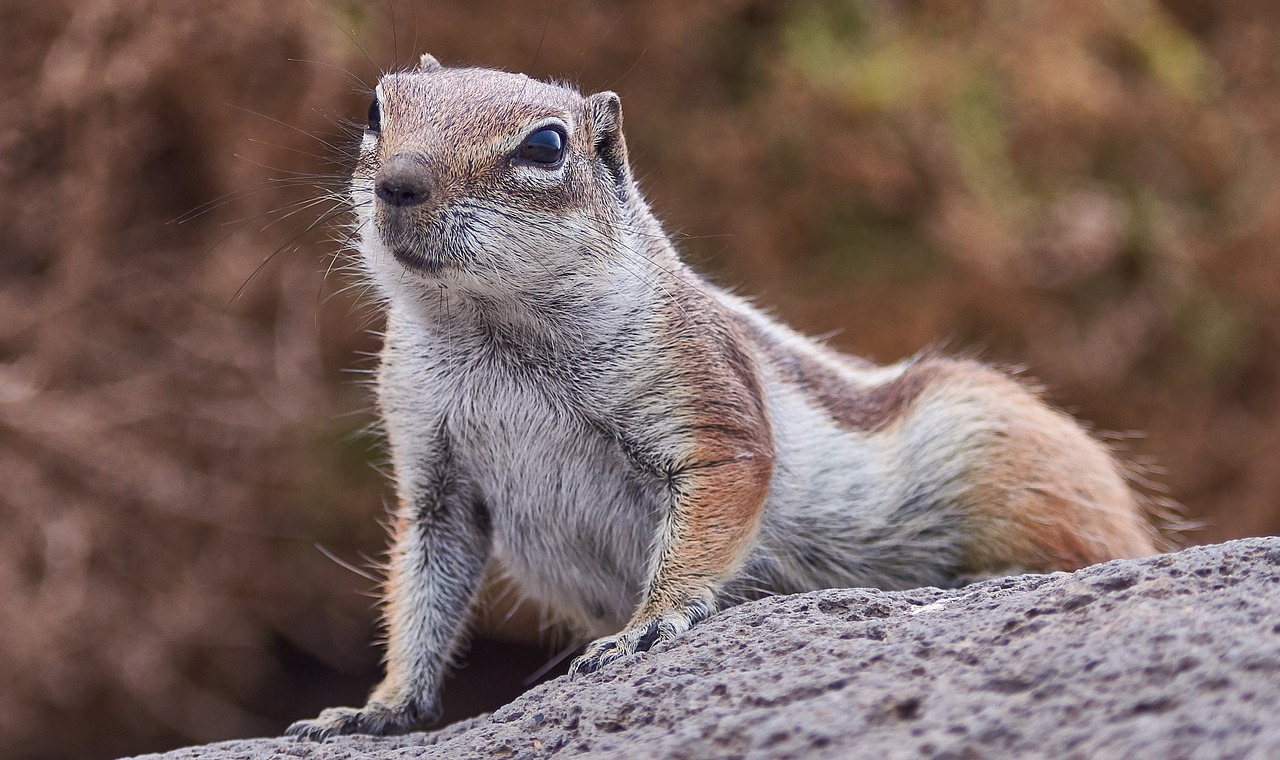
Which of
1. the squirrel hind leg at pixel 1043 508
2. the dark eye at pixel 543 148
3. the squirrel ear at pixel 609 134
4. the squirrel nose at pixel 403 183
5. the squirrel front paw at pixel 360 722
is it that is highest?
the squirrel ear at pixel 609 134

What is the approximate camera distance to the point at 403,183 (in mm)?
3406

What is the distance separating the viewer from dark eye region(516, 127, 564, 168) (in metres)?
3.67

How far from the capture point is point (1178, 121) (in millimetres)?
8281

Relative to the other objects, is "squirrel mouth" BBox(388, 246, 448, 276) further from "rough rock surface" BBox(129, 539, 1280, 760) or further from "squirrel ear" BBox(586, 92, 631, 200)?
"rough rock surface" BBox(129, 539, 1280, 760)

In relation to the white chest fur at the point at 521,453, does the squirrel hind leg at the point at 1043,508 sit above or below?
above

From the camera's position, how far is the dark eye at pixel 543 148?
3.67 m

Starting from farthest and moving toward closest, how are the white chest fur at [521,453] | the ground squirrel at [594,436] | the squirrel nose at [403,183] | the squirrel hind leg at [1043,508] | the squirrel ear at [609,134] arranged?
the squirrel hind leg at [1043,508] < the squirrel ear at [609,134] < the white chest fur at [521,453] < the ground squirrel at [594,436] < the squirrel nose at [403,183]

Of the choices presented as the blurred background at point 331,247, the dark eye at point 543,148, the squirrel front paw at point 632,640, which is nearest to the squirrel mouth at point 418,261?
the dark eye at point 543,148

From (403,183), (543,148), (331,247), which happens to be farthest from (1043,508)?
(331,247)

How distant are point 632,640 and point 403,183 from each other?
1358 mm

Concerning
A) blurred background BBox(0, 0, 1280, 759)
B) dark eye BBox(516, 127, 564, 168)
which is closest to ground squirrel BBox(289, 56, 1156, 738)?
dark eye BBox(516, 127, 564, 168)

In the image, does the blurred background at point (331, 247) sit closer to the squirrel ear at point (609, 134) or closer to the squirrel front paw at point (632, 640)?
the squirrel ear at point (609, 134)

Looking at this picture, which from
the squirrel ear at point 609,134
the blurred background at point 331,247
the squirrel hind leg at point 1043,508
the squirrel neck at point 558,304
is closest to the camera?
the squirrel neck at point 558,304

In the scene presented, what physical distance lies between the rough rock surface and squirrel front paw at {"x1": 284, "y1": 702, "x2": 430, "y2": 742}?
38 centimetres
